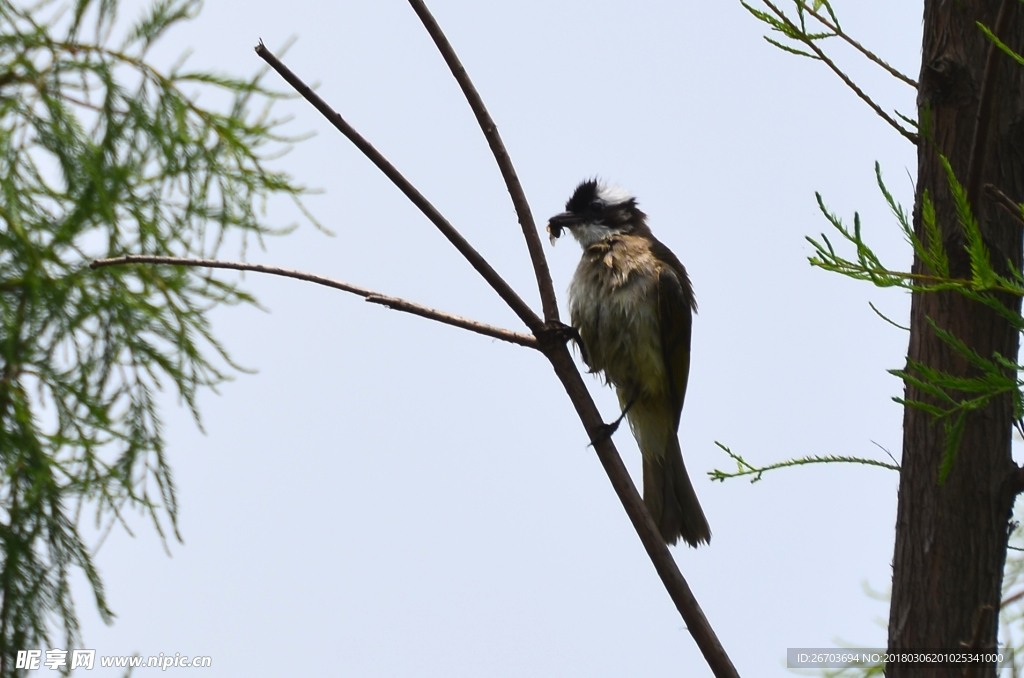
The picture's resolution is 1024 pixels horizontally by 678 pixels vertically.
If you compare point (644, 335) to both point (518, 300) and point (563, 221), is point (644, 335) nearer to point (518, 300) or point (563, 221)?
point (563, 221)

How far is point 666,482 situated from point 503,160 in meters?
2.46

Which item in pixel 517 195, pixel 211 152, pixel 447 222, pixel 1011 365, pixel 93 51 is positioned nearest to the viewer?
pixel 1011 365

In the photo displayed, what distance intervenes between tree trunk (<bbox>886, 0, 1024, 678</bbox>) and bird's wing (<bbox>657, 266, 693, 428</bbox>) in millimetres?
1859

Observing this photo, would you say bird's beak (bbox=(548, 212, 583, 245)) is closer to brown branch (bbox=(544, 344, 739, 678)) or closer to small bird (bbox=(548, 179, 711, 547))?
small bird (bbox=(548, 179, 711, 547))

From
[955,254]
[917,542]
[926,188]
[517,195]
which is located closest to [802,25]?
[926,188]

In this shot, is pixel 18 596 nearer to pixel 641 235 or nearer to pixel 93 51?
pixel 93 51

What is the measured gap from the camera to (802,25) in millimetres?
2828

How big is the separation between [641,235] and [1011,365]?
9.61 ft

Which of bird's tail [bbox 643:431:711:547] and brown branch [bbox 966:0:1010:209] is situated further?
bird's tail [bbox 643:431:711:547]

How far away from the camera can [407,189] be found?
86.0 inches

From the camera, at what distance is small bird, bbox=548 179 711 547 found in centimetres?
421

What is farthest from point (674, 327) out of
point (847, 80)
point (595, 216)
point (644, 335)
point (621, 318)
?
point (847, 80)

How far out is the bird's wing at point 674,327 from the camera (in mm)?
4312

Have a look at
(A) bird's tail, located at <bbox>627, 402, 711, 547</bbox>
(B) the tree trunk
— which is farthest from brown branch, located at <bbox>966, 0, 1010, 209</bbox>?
(A) bird's tail, located at <bbox>627, 402, 711, 547</bbox>
